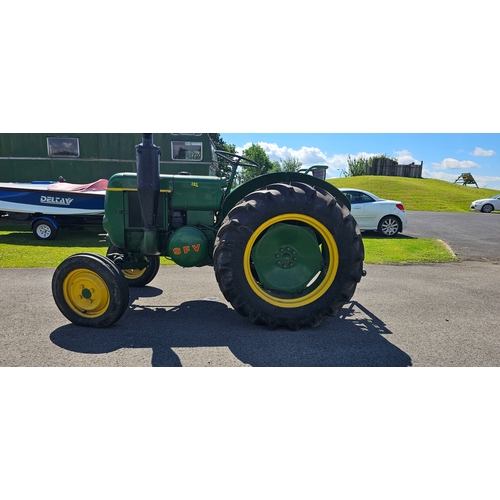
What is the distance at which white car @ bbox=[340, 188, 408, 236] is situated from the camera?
392 inches

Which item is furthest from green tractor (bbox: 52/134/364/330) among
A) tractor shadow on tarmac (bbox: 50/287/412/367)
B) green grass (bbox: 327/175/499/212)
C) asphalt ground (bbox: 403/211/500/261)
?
green grass (bbox: 327/175/499/212)

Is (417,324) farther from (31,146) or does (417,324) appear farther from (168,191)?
(31,146)

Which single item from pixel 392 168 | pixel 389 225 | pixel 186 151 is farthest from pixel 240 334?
pixel 392 168

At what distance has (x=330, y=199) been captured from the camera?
333 cm

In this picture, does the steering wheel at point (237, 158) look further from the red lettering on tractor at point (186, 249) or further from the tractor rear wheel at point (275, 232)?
the red lettering on tractor at point (186, 249)

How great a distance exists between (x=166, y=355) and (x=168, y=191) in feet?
6.36

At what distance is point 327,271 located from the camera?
11.3 ft

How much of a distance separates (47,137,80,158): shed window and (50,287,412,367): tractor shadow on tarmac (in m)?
9.84

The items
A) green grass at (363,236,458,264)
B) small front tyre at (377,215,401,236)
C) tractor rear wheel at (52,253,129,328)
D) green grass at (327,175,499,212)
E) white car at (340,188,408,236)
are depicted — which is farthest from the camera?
green grass at (327,175,499,212)

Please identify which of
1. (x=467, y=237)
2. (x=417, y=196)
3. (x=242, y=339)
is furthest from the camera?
(x=417, y=196)

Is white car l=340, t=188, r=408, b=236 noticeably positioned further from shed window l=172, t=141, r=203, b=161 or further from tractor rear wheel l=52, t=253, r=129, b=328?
tractor rear wheel l=52, t=253, r=129, b=328

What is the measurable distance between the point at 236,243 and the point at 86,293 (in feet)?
4.97

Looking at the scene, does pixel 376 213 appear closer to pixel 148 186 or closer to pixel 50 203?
pixel 148 186

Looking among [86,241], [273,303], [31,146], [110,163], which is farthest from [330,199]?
[31,146]
